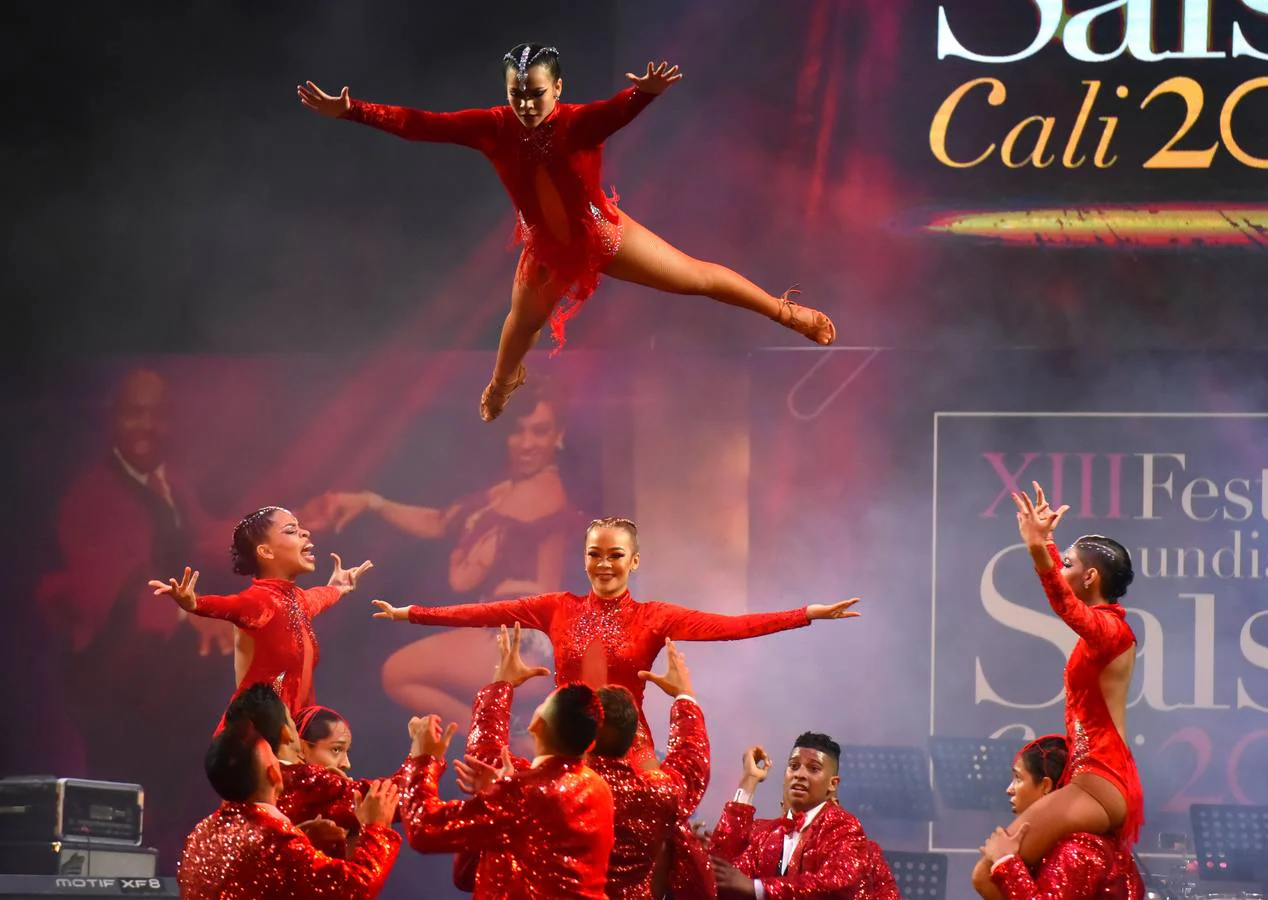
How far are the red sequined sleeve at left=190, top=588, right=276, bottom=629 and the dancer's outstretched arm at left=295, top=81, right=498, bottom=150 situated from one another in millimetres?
1533

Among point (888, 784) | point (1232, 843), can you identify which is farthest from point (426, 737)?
point (1232, 843)

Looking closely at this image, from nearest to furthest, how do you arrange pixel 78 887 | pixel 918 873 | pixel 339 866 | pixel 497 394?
pixel 339 866
pixel 497 394
pixel 78 887
pixel 918 873

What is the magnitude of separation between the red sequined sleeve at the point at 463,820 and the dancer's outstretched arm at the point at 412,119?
1836 mm

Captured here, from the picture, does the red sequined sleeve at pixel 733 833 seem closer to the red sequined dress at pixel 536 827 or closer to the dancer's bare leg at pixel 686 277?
the red sequined dress at pixel 536 827

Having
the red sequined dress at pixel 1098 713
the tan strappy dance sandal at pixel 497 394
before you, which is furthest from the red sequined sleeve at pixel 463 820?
the tan strappy dance sandal at pixel 497 394

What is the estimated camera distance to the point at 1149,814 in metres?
7.59

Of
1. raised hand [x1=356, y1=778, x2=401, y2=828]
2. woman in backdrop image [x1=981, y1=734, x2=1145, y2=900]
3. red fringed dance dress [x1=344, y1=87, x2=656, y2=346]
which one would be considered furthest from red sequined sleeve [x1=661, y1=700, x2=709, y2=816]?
red fringed dance dress [x1=344, y1=87, x2=656, y2=346]

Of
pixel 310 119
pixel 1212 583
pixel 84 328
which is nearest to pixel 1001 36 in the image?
pixel 1212 583

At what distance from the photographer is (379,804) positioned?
12.8ft

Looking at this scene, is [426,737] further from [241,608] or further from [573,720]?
[241,608]

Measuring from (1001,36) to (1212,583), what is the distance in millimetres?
2599

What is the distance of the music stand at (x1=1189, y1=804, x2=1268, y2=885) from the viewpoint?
616 cm

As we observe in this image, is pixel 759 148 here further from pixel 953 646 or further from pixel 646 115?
pixel 953 646

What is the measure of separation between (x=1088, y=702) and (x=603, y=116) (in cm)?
214
